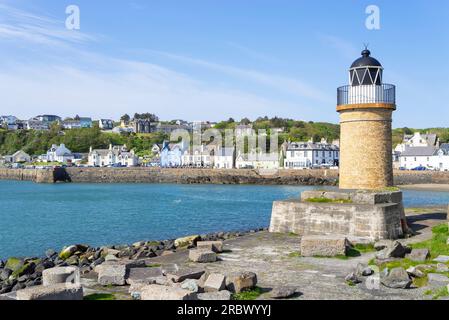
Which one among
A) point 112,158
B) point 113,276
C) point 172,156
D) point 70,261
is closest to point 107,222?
point 70,261

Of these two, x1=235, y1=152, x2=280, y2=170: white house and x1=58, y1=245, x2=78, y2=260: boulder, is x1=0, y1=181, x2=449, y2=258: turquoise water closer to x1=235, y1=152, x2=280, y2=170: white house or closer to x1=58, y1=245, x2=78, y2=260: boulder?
x1=58, y1=245, x2=78, y2=260: boulder

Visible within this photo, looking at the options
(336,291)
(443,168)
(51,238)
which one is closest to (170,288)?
(336,291)

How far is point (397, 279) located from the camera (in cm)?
848

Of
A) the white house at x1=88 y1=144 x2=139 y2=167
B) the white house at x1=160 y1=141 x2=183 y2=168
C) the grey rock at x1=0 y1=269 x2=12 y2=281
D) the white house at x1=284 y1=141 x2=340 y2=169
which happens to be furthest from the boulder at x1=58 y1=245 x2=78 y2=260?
the white house at x1=88 y1=144 x2=139 y2=167

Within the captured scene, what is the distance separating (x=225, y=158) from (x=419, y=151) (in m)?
39.5

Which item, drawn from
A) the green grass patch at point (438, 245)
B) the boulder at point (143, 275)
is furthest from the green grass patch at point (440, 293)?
the boulder at point (143, 275)

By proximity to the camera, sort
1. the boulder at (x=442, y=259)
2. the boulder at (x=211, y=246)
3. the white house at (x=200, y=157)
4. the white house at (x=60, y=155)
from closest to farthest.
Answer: the boulder at (x=442, y=259) < the boulder at (x=211, y=246) < the white house at (x=200, y=157) < the white house at (x=60, y=155)

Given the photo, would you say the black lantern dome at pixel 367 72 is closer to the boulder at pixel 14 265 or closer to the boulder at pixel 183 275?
the boulder at pixel 183 275

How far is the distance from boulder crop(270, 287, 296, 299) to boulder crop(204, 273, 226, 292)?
34.6 inches

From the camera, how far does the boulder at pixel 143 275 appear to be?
8484 mm

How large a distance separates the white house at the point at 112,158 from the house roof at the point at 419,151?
2497 inches

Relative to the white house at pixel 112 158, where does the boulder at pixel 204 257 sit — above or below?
below

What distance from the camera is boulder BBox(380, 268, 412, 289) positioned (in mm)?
8344

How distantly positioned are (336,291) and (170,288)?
10.2 feet
